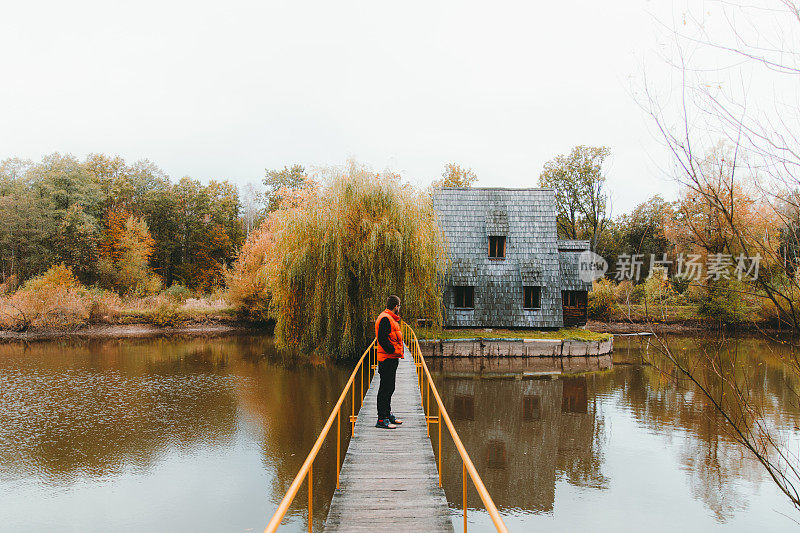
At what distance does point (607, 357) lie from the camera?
20.0 m

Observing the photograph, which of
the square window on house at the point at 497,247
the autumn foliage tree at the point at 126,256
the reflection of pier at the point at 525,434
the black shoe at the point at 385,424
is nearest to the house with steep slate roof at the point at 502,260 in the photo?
the square window on house at the point at 497,247

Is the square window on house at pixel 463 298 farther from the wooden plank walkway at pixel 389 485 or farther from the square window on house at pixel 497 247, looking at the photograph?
the wooden plank walkway at pixel 389 485

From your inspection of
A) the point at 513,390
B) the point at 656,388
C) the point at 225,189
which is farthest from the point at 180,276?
the point at 656,388

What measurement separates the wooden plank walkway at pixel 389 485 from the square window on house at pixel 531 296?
15475 mm

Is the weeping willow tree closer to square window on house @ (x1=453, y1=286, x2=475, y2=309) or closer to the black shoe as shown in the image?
square window on house @ (x1=453, y1=286, x2=475, y2=309)

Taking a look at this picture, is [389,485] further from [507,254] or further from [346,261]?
[507,254]

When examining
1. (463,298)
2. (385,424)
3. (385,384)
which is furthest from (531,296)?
(385,384)

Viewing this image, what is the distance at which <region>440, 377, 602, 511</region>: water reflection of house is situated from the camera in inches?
318

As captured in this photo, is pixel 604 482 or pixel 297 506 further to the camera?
pixel 604 482

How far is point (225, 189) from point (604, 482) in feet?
139

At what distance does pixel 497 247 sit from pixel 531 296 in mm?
2720

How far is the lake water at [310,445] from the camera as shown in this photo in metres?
7.08

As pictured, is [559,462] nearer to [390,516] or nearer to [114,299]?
[390,516]

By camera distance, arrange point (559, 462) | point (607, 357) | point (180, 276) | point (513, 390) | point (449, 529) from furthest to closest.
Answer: point (180, 276)
point (607, 357)
point (513, 390)
point (559, 462)
point (449, 529)
